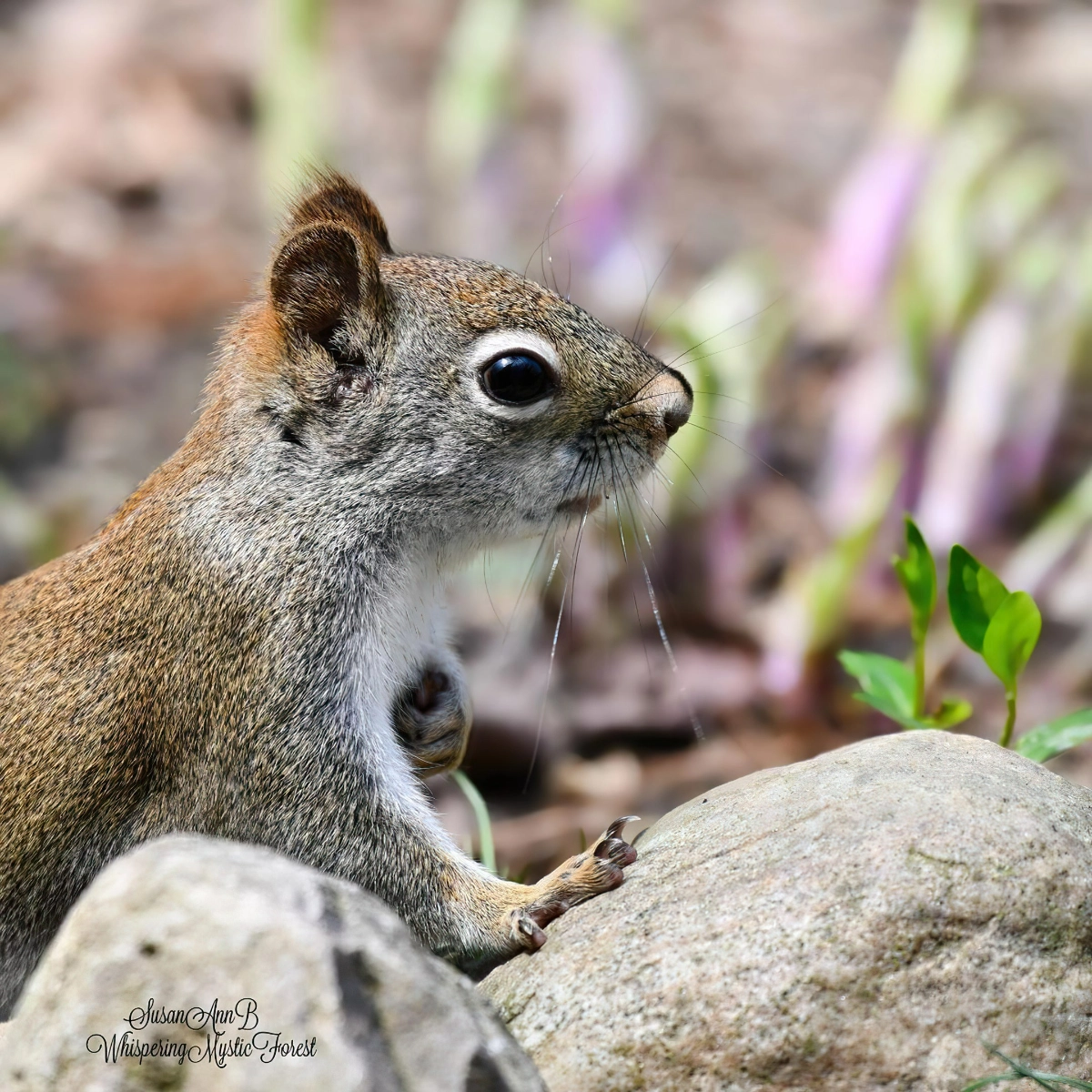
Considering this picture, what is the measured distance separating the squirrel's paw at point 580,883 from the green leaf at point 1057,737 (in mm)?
836

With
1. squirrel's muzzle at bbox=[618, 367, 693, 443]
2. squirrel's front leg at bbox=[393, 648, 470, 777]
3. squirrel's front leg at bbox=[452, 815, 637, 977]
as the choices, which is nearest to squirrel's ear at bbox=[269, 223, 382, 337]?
squirrel's muzzle at bbox=[618, 367, 693, 443]

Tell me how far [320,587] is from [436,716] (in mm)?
543

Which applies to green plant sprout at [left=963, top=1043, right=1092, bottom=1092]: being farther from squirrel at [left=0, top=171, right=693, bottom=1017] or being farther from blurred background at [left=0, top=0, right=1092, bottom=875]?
blurred background at [left=0, top=0, right=1092, bottom=875]

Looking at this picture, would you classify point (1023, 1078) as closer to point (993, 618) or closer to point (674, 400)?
point (993, 618)

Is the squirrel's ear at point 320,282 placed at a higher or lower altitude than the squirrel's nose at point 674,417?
higher

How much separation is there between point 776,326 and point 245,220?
3366 millimetres

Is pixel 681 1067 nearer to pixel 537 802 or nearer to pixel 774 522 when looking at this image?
pixel 537 802

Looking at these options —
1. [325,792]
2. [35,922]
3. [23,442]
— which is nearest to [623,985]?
[325,792]

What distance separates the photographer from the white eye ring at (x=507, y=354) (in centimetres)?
272

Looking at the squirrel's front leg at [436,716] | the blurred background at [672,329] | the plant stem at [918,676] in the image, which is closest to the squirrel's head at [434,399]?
the squirrel's front leg at [436,716]

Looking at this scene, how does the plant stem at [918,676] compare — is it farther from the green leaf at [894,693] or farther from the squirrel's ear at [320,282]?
the squirrel's ear at [320,282]

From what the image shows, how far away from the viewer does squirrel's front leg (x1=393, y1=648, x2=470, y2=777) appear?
9.70ft

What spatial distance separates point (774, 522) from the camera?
20.0 ft

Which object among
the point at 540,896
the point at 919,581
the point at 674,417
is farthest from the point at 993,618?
the point at 540,896
